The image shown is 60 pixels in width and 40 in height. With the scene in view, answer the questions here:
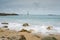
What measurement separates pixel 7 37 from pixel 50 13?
0.98 metres

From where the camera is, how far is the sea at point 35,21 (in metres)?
2.84

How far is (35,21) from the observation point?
291 cm

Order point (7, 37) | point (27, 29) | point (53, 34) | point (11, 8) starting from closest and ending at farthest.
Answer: point (7, 37) → point (53, 34) → point (27, 29) → point (11, 8)

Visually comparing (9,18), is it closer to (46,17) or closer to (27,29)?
(27,29)

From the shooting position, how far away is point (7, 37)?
2.45 meters

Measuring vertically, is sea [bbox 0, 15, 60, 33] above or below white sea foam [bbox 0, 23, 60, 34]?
above

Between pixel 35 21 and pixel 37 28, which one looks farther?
pixel 35 21

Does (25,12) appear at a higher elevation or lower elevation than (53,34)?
higher

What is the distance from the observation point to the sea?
9.31ft

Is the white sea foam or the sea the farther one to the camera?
the sea

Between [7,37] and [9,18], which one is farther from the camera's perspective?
[9,18]

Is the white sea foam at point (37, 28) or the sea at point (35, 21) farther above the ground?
the sea at point (35, 21)

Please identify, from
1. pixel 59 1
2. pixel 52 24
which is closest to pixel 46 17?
pixel 52 24

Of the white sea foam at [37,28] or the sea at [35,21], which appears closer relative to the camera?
the white sea foam at [37,28]
